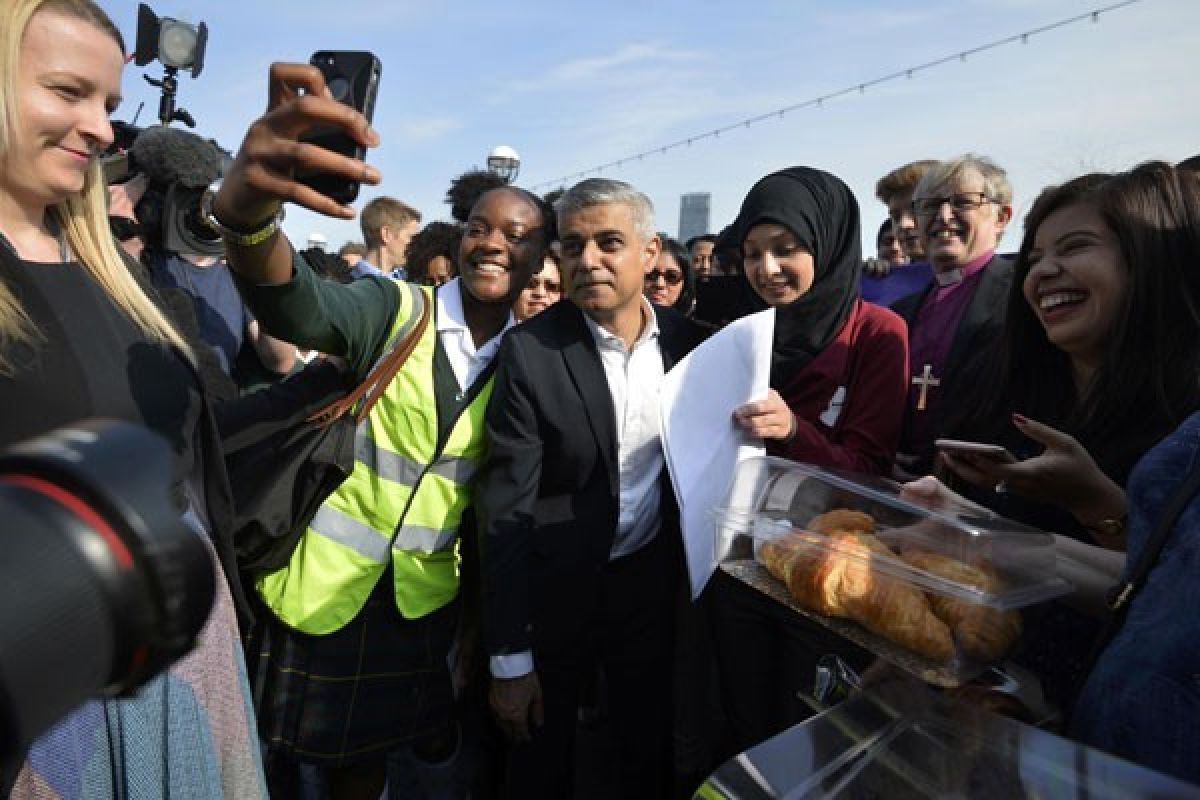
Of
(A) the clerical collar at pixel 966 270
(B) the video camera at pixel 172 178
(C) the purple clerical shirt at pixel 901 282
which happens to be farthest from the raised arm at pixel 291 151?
(C) the purple clerical shirt at pixel 901 282

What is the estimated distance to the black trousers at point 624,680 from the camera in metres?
2.19

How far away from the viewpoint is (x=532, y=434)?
2.05m

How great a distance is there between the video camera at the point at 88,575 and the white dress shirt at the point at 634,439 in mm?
1647

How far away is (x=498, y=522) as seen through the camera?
201cm

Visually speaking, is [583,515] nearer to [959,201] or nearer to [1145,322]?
[1145,322]

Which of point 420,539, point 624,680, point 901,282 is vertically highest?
point 901,282

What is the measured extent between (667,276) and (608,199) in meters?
2.75

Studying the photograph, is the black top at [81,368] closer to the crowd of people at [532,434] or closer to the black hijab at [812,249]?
the crowd of people at [532,434]

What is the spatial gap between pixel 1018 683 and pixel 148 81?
395 cm

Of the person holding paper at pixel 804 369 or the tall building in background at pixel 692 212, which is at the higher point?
the tall building in background at pixel 692 212

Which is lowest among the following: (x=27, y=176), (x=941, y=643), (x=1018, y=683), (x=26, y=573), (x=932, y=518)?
(x=1018, y=683)

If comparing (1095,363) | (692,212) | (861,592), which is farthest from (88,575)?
(692,212)

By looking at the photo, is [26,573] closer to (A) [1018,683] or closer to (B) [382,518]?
(A) [1018,683]

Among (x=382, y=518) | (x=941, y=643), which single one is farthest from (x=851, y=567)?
(x=382, y=518)
